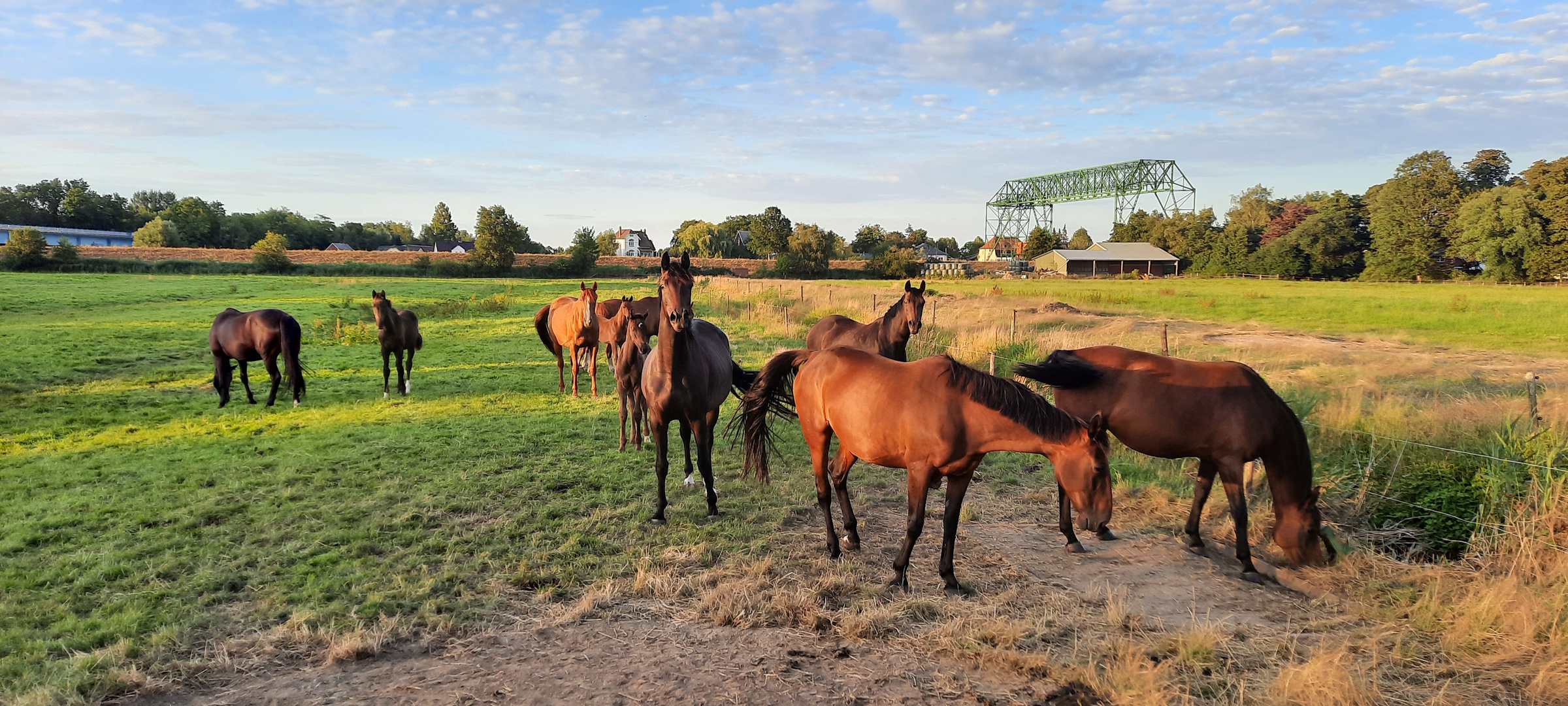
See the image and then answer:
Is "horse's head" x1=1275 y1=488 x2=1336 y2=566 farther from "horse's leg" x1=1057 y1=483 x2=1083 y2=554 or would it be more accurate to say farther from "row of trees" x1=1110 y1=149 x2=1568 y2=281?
"row of trees" x1=1110 y1=149 x2=1568 y2=281

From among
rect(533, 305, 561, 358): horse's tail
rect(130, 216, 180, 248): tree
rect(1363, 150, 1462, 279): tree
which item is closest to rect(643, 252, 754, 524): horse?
rect(533, 305, 561, 358): horse's tail

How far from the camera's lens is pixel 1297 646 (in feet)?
12.0

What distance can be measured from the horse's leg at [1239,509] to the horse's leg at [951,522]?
1905 mm

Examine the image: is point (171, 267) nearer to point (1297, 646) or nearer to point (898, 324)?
point (898, 324)

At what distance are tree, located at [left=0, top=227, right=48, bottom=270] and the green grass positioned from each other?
39.1 meters

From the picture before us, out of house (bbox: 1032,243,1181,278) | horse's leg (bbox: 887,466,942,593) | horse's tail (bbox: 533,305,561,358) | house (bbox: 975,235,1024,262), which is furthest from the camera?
house (bbox: 975,235,1024,262)

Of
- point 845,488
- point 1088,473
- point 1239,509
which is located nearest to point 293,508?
point 845,488

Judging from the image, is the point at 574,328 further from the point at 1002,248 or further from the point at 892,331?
the point at 1002,248

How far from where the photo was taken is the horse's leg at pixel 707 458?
5.98 m

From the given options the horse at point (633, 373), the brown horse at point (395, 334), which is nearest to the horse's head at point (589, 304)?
the horse at point (633, 373)

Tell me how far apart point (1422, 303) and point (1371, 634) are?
104ft

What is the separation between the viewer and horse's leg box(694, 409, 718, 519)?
5.98m

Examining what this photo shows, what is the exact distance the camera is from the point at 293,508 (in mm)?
5883

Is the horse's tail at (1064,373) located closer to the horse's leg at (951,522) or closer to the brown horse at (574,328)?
the horse's leg at (951,522)
